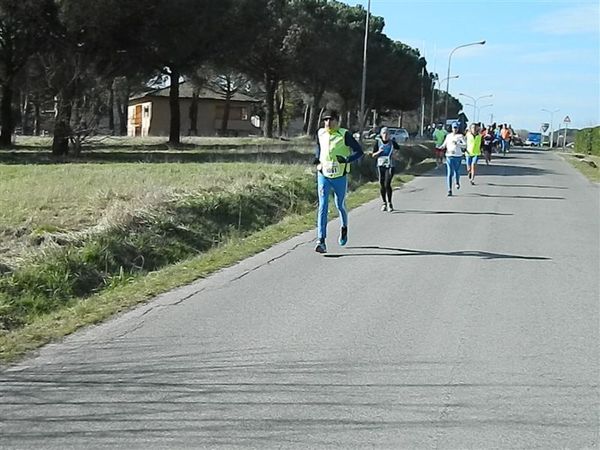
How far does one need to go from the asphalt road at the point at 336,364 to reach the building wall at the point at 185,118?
73.9 m

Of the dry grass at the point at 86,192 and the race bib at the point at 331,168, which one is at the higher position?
the race bib at the point at 331,168

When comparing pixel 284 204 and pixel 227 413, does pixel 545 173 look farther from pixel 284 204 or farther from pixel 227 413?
pixel 227 413

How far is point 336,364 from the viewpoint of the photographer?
6.50 meters

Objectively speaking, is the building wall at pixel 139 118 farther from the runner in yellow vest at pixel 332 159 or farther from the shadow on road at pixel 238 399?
the shadow on road at pixel 238 399

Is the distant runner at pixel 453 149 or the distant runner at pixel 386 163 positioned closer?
the distant runner at pixel 386 163

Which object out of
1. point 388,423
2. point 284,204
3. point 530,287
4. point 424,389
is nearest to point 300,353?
point 424,389

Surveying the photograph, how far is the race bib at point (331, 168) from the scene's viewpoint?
11703 millimetres

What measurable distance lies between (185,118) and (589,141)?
138 feet

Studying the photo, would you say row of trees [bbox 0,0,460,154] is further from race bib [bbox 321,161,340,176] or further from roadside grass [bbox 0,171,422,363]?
race bib [bbox 321,161,340,176]

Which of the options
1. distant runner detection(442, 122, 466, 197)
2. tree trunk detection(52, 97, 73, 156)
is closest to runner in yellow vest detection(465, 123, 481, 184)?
distant runner detection(442, 122, 466, 197)

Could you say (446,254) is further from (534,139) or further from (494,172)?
(534,139)

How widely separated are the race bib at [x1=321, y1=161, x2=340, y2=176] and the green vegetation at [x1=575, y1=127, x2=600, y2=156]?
165 feet

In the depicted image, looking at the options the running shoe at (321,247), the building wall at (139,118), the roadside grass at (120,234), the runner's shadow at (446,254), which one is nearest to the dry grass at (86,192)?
the roadside grass at (120,234)

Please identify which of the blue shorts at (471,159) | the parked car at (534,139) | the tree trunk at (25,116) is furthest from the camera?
the parked car at (534,139)
